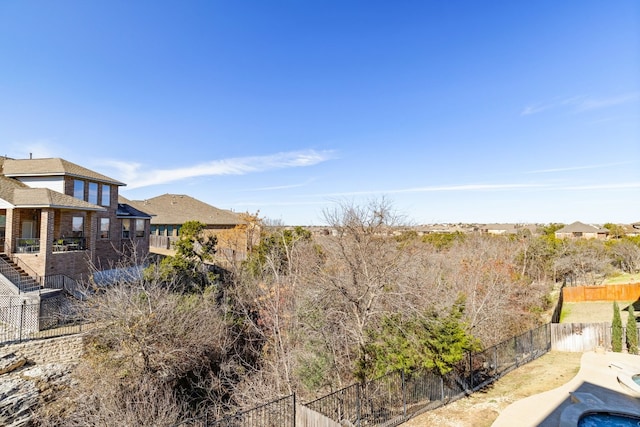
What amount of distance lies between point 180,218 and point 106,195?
12.4m

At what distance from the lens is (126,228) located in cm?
2641

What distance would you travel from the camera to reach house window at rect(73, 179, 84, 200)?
845 inches

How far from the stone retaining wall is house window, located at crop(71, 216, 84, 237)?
10095 mm

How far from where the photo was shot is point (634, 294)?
26719mm

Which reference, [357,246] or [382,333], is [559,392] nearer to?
[382,333]

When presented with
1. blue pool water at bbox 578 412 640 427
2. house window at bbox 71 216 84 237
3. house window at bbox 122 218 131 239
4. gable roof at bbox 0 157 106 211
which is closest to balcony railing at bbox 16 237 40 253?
gable roof at bbox 0 157 106 211

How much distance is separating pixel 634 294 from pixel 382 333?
27.9m

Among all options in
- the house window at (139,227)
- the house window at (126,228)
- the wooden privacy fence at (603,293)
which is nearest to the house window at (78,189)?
the house window at (126,228)

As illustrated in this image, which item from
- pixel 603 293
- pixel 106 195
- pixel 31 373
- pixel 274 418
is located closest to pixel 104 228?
pixel 106 195

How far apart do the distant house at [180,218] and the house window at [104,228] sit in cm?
651

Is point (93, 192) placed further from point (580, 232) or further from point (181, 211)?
point (580, 232)

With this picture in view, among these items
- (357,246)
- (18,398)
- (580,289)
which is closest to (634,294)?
(580,289)

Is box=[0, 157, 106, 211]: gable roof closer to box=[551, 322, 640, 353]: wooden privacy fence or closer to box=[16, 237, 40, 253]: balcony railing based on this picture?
box=[16, 237, 40, 253]: balcony railing

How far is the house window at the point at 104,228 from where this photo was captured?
23441 mm
